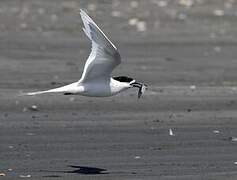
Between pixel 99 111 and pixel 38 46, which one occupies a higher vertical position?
pixel 38 46

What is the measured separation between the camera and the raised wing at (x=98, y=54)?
35.2ft

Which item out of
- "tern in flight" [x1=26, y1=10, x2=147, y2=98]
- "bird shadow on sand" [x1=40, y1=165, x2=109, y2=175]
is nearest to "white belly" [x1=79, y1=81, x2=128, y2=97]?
"tern in flight" [x1=26, y1=10, x2=147, y2=98]

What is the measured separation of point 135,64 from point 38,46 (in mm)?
3158

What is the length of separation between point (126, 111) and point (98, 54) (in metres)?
3.44

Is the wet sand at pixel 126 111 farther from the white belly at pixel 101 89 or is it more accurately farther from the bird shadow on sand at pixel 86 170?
the white belly at pixel 101 89

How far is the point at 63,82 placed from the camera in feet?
55.4

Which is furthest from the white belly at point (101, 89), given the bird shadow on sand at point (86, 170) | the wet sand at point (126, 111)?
the bird shadow on sand at point (86, 170)

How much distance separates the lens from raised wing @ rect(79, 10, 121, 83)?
10.7 metres

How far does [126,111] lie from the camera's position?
572 inches

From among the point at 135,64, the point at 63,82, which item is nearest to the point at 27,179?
the point at 63,82

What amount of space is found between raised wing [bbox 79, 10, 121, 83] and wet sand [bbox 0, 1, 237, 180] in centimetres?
88

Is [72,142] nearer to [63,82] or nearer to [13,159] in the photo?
[13,159]

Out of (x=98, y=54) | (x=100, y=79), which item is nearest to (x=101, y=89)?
(x=100, y=79)

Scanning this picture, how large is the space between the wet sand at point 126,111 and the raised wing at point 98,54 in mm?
884
